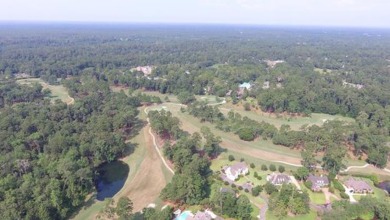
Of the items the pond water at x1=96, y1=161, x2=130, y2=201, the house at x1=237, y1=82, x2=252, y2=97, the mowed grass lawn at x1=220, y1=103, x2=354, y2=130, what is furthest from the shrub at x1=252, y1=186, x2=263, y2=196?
the house at x1=237, y1=82, x2=252, y2=97

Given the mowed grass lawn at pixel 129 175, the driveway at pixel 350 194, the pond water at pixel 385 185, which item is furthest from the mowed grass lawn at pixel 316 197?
the mowed grass lawn at pixel 129 175

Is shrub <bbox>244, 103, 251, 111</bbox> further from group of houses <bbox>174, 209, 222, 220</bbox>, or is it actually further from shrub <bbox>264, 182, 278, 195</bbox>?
group of houses <bbox>174, 209, 222, 220</bbox>

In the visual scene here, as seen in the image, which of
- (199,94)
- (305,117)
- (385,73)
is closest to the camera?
(305,117)

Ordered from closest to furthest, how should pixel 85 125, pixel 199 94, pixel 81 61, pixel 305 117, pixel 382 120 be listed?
pixel 85 125 → pixel 382 120 → pixel 305 117 → pixel 199 94 → pixel 81 61

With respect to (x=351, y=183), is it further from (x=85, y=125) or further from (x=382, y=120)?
(x=85, y=125)

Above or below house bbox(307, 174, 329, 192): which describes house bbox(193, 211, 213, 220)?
above

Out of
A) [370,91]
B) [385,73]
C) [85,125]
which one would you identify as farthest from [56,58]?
[385,73]
